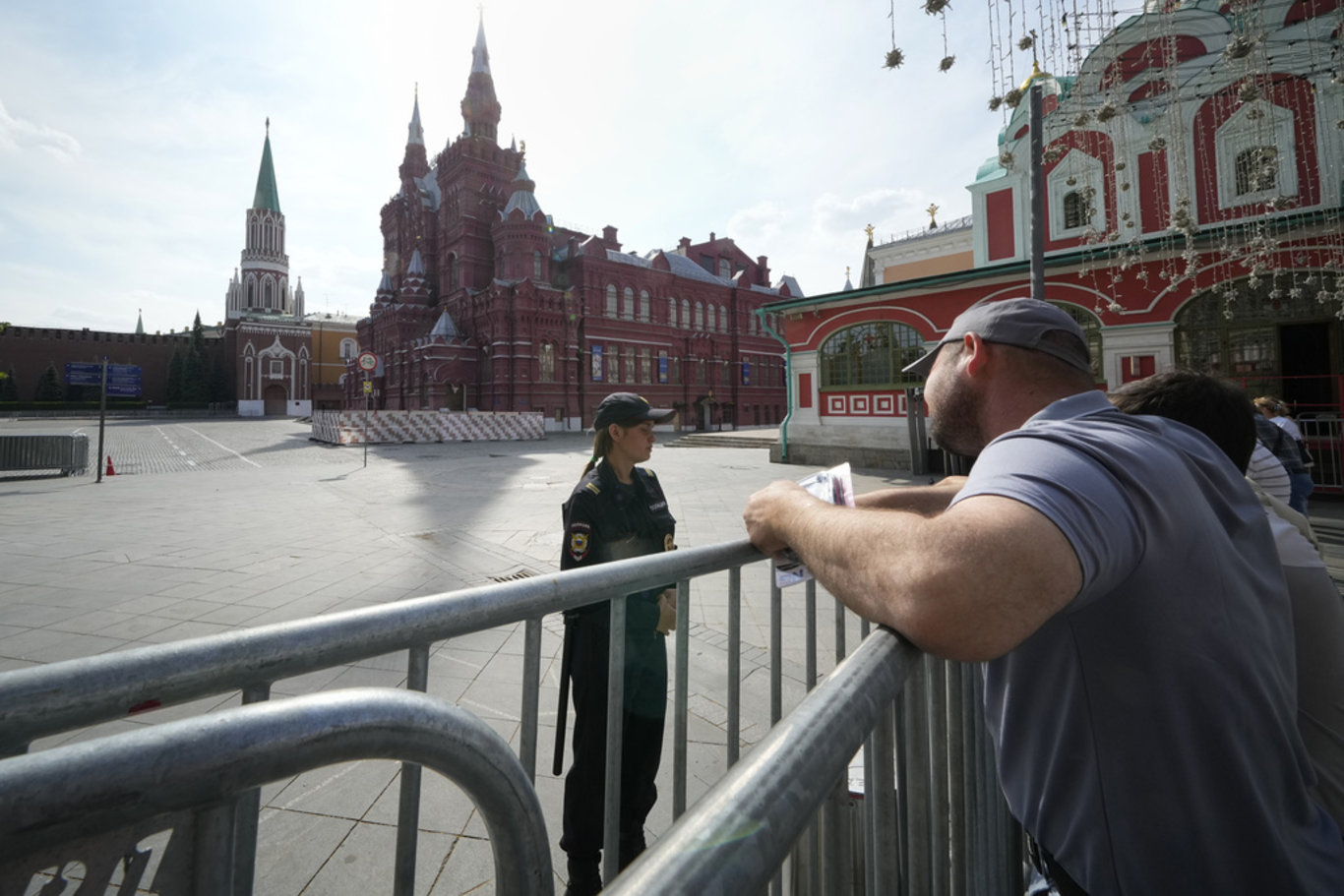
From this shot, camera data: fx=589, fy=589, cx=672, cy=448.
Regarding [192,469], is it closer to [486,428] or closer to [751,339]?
[486,428]

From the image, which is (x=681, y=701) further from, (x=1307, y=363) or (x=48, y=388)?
(x=48, y=388)

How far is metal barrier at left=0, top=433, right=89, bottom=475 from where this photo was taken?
12648mm

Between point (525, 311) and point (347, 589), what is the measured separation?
30778 millimetres

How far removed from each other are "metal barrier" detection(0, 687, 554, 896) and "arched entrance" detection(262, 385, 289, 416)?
7563 centimetres

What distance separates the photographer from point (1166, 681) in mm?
1033

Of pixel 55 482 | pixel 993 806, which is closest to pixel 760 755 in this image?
pixel 993 806

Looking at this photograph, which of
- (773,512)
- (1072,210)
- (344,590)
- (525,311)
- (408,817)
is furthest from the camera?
(525,311)

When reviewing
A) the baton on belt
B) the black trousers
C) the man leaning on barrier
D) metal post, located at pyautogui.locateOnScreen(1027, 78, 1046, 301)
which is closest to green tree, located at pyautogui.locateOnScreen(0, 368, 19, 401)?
the baton on belt

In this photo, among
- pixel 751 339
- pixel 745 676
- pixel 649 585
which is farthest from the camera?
pixel 751 339

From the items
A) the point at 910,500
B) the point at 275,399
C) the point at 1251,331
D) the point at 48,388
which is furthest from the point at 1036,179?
the point at 48,388

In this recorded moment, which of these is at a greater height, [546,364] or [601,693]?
[546,364]

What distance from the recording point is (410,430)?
2634cm

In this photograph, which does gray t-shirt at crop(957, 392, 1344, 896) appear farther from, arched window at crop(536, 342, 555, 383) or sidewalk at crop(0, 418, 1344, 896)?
arched window at crop(536, 342, 555, 383)

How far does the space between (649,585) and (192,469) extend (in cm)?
1903
